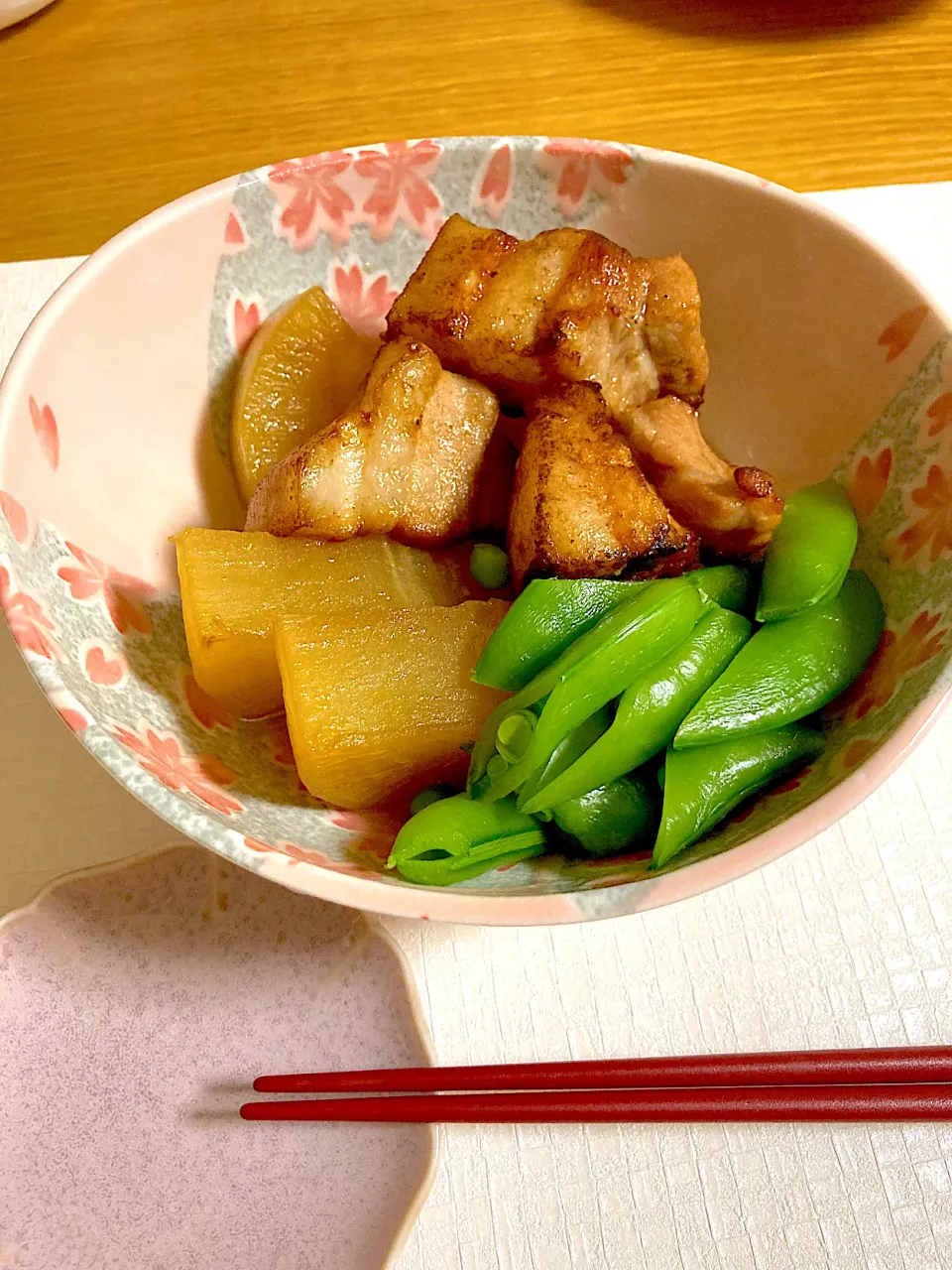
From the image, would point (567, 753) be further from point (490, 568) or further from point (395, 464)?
point (395, 464)

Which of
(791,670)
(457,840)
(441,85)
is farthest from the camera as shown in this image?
(441,85)

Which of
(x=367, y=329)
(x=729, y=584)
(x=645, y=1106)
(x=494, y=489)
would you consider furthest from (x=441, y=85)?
(x=645, y=1106)

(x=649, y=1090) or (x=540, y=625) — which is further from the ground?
(x=540, y=625)

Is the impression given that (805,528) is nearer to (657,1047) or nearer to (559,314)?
(559,314)

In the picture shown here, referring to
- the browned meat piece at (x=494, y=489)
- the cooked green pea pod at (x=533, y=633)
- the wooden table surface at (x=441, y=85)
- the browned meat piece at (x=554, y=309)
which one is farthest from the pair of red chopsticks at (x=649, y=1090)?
the wooden table surface at (x=441, y=85)

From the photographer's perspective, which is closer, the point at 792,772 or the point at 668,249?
the point at 792,772

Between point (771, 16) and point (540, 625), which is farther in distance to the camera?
point (771, 16)

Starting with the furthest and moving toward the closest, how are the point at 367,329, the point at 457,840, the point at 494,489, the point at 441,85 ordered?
the point at 441,85 < the point at 367,329 < the point at 494,489 < the point at 457,840

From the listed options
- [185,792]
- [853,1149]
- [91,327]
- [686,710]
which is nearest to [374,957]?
[185,792]
